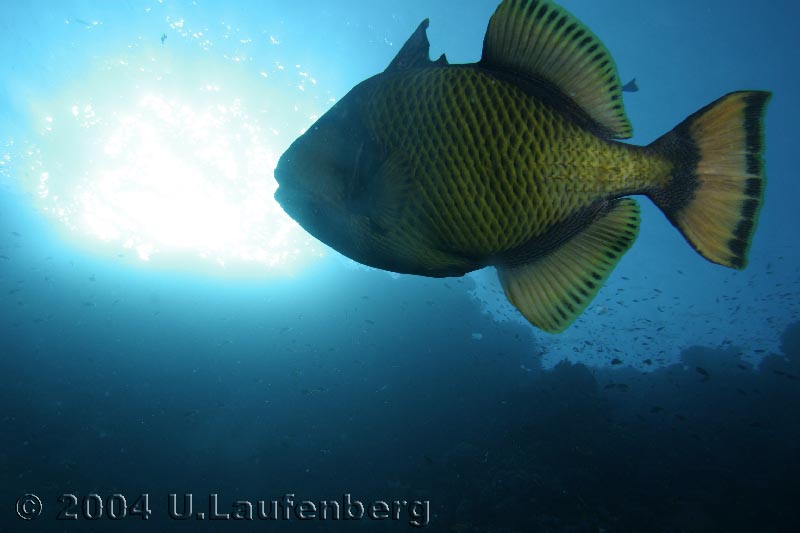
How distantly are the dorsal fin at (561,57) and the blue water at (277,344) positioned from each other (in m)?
11.3

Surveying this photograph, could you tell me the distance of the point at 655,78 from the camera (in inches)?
883

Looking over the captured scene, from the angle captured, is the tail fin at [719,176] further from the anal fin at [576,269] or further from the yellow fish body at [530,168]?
the anal fin at [576,269]

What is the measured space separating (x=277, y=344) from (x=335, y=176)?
80.8 ft

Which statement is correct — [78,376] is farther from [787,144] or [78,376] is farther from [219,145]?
[787,144]

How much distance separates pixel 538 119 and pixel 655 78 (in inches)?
1076

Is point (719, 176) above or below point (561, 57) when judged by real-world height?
below

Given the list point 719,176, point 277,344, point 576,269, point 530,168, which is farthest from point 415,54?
point 277,344

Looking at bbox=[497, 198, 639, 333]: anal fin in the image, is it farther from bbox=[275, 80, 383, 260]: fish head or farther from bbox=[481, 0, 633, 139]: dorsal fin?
bbox=[275, 80, 383, 260]: fish head

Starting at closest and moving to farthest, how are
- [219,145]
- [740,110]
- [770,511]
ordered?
[740,110] < [770,511] < [219,145]

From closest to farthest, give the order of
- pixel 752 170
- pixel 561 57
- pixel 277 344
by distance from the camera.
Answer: pixel 752 170 < pixel 561 57 < pixel 277 344

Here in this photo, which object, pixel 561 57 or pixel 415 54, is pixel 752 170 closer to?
pixel 561 57

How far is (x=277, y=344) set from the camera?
24.3 meters

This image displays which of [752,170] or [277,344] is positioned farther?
[277,344]

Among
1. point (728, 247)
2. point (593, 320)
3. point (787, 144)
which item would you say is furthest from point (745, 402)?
point (593, 320)
